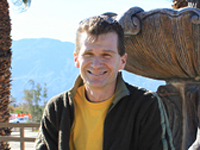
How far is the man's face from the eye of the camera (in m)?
1.56

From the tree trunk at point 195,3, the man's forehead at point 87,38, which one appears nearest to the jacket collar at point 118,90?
the man's forehead at point 87,38

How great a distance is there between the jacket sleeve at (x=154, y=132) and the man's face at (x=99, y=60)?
27 centimetres

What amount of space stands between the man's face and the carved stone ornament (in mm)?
1380

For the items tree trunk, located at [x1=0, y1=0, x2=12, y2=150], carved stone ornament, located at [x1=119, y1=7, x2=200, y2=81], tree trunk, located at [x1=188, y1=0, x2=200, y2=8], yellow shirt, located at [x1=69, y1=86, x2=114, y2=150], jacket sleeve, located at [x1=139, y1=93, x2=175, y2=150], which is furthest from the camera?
tree trunk, located at [x1=0, y1=0, x2=12, y2=150]

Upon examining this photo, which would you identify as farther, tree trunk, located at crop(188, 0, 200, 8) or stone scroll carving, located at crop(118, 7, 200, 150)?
tree trunk, located at crop(188, 0, 200, 8)

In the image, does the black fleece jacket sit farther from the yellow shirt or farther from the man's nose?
the man's nose

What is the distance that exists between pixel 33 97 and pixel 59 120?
36.9 meters

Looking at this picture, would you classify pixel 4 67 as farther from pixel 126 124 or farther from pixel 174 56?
pixel 126 124

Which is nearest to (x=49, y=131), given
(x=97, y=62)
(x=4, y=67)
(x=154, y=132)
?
(x=97, y=62)

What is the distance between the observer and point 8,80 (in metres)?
7.31

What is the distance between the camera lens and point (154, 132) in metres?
1.50

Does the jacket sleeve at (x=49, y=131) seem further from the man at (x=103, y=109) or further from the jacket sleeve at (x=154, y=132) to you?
the jacket sleeve at (x=154, y=132)

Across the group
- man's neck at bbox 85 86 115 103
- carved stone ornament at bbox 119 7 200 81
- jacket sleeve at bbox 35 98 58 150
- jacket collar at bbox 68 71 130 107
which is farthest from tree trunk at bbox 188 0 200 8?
jacket sleeve at bbox 35 98 58 150

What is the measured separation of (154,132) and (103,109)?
0.96ft
